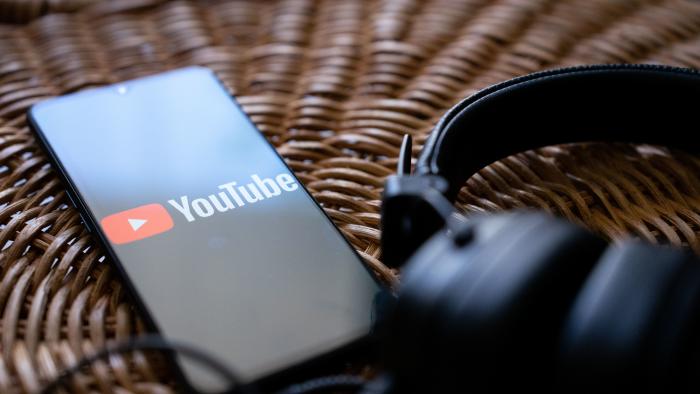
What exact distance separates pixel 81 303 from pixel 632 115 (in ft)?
1.08

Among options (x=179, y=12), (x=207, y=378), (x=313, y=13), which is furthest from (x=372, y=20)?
(x=207, y=378)

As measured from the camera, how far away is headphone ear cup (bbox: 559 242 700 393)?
0.92ft

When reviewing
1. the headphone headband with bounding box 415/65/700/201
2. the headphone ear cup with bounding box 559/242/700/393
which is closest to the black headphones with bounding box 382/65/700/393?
the headphone ear cup with bounding box 559/242/700/393

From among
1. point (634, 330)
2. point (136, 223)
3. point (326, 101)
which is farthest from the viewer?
point (326, 101)

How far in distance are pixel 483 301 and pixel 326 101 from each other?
0.31 metres

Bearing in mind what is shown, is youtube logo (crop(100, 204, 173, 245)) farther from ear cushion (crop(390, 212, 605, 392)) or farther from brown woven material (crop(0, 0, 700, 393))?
ear cushion (crop(390, 212, 605, 392))

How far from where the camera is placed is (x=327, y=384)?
0.36 metres

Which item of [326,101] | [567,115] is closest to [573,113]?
[567,115]

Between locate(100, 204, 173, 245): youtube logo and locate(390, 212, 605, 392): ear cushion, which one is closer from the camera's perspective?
locate(390, 212, 605, 392): ear cushion

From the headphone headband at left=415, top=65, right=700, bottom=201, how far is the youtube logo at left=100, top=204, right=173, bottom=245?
16 cm

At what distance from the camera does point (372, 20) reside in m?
0.66

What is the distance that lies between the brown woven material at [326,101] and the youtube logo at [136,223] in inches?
0.6

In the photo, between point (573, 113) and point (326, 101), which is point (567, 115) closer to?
point (573, 113)

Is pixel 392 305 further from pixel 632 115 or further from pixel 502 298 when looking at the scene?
pixel 632 115
